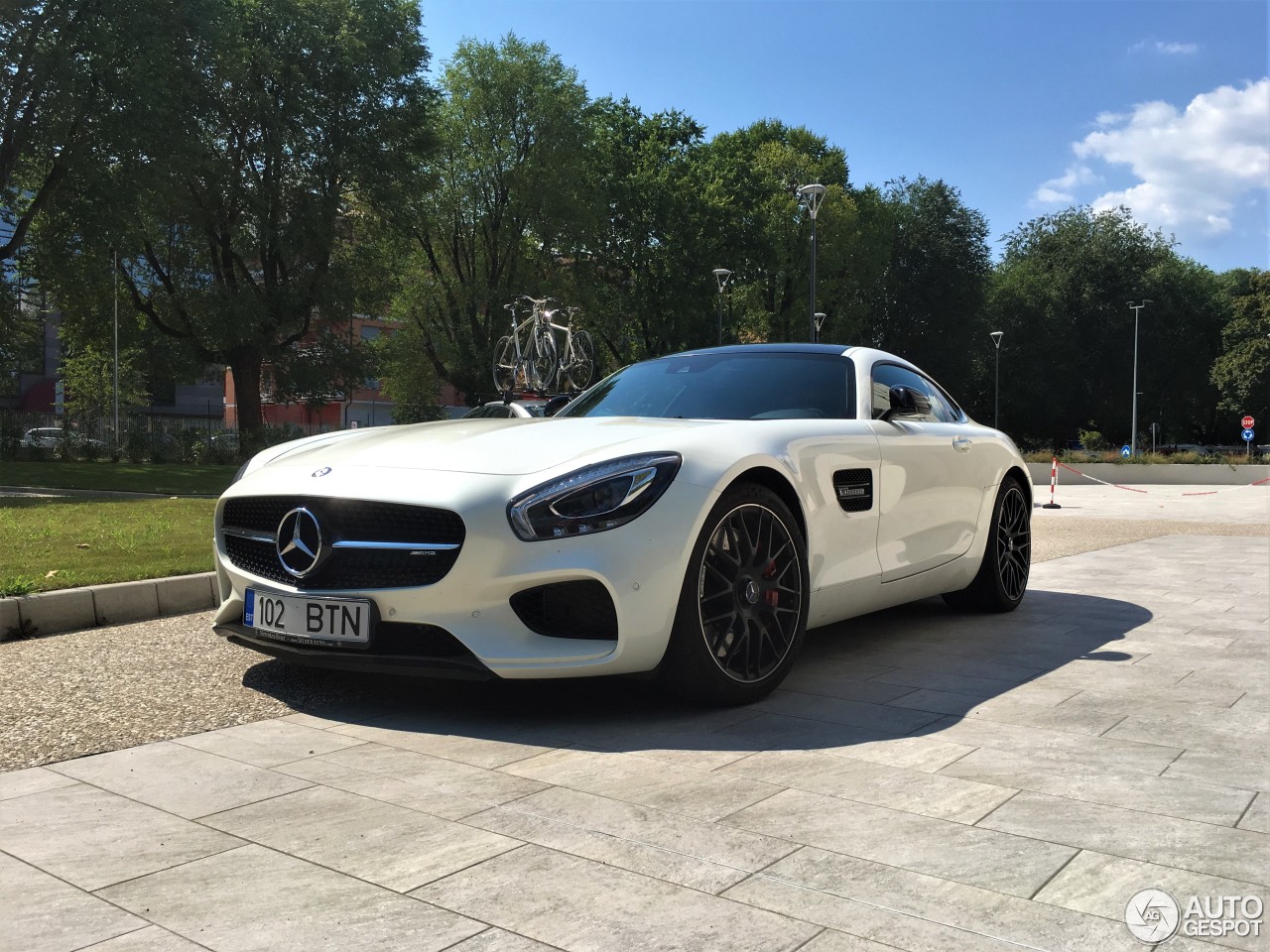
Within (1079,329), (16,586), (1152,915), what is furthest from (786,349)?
(1079,329)

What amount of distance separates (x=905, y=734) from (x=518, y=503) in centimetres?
155

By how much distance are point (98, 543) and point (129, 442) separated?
86.5 feet

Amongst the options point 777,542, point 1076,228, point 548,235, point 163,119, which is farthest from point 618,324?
point 777,542

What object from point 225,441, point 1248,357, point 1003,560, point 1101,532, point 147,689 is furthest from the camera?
point 1248,357

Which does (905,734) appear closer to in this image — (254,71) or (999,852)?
(999,852)

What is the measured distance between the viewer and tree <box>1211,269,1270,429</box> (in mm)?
57312

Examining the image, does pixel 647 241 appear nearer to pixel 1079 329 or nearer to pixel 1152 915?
pixel 1079 329

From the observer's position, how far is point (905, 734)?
3.73 m

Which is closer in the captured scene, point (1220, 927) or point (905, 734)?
point (1220, 927)

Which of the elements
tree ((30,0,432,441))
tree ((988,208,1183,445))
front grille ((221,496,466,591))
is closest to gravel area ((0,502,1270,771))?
front grille ((221,496,466,591))

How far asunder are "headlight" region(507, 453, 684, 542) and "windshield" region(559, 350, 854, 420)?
1.06 meters

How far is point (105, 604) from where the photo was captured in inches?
225

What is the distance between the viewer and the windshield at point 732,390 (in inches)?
194

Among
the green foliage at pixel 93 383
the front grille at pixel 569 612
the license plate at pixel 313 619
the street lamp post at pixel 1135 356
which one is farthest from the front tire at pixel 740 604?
the street lamp post at pixel 1135 356
